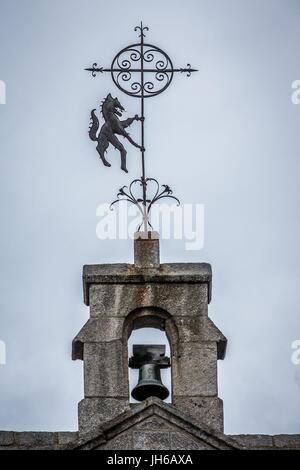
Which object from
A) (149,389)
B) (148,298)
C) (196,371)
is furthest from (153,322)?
(196,371)

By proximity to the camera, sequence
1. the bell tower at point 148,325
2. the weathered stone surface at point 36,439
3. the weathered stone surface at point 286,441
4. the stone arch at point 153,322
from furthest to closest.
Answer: the stone arch at point 153,322 < the bell tower at point 148,325 < the weathered stone surface at point 286,441 < the weathered stone surface at point 36,439

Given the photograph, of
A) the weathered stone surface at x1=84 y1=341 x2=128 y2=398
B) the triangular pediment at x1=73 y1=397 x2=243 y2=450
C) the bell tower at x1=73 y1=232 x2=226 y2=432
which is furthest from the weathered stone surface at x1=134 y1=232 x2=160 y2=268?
the triangular pediment at x1=73 y1=397 x2=243 y2=450

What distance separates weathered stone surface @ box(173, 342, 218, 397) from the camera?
36312 millimetres

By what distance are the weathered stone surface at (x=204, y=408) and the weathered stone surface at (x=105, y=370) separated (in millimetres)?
673

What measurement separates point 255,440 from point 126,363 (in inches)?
75.3

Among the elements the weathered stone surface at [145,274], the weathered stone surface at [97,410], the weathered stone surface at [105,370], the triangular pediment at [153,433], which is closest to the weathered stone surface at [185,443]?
the triangular pediment at [153,433]

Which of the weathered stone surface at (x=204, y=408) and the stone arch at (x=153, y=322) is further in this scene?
the stone arch at (x=153, y=322)

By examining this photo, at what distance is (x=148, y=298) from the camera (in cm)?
3688

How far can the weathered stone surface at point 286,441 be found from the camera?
35.8 m

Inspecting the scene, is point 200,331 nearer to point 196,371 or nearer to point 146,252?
point 196,371

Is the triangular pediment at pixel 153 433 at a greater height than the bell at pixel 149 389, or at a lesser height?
lesser

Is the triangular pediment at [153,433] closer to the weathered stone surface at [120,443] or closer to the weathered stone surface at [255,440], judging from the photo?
the weathered stone surface at [120,443]

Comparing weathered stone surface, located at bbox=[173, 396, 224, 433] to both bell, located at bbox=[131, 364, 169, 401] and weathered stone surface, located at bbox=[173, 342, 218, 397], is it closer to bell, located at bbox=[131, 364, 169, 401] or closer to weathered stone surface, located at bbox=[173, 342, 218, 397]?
weathered stone surface, located at bbox=[173, 342, 218, 397]
